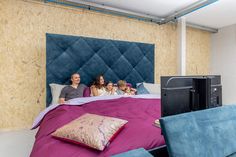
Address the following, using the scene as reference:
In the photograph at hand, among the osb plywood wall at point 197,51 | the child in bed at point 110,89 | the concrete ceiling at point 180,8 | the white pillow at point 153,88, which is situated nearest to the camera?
the child in bed at point 110,89

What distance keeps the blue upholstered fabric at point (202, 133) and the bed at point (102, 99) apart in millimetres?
167

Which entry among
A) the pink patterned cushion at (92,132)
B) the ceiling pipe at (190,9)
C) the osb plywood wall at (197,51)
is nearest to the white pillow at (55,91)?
the pink patterned cushion at (92,132)

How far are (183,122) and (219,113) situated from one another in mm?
421

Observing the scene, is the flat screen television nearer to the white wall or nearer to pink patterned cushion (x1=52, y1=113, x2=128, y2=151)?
pink patterned cushion (x1=52, y1=113, x2=128, y2=151)

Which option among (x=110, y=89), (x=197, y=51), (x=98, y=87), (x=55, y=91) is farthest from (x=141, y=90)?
(x=197, y=51)

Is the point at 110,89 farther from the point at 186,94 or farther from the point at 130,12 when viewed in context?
the point at 186,94

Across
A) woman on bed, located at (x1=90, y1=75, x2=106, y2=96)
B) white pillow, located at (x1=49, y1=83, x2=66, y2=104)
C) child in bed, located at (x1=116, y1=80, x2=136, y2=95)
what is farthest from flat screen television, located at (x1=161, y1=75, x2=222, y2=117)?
white pillow, located at (x1=49, y1=83, x2=66, y2=104)

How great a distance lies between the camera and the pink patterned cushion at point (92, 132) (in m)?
1.09

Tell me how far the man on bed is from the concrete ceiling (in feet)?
4.98

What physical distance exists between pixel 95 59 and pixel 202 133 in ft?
8.01

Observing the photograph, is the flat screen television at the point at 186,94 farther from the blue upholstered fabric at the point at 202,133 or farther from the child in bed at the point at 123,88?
the child in bed at the point at 123,88

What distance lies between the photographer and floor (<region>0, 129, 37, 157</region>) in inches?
84.4

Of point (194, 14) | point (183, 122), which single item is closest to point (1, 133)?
point (183, 122)

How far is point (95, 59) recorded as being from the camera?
3.29 m
